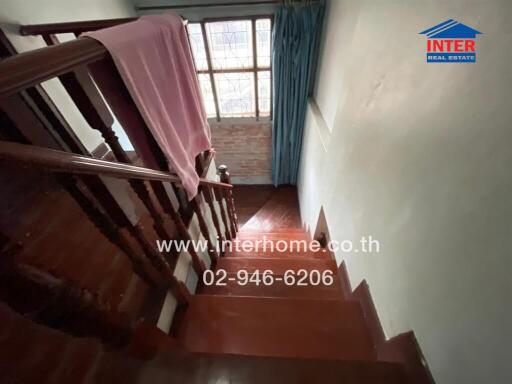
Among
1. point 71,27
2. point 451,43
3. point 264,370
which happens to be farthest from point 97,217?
point 71,27

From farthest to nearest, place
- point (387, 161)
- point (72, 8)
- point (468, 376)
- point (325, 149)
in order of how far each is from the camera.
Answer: point (325, 149) → point (72, 8) → point (387, 161) → point (468, 376)

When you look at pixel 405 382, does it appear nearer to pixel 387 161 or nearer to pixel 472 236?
pixel 472 236

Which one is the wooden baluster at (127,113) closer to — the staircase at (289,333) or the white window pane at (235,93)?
the staircase at (289,333)

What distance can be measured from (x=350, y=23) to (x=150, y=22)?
1.27 m

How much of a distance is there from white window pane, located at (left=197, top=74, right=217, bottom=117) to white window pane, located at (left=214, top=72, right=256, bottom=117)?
102 millimetres

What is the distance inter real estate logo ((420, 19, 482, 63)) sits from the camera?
50cm

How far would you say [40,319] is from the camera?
40cm

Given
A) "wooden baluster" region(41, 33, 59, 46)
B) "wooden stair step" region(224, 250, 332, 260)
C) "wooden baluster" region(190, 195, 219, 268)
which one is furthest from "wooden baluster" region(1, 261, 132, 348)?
"wooden baluster" region(41, 33, 59, 46)

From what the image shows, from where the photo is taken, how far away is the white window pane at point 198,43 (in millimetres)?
2436

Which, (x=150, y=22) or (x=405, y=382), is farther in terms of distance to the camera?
(x=150, y=22)

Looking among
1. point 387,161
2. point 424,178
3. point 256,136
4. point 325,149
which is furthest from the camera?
point 256,136

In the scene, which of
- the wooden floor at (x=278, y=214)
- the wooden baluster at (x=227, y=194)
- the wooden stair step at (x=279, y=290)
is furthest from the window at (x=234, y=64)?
the wooden stair step at (x=279, y=290)

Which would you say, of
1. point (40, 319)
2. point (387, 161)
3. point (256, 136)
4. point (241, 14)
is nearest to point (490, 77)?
point (387, 161)

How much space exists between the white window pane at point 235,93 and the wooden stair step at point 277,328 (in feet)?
8.97
